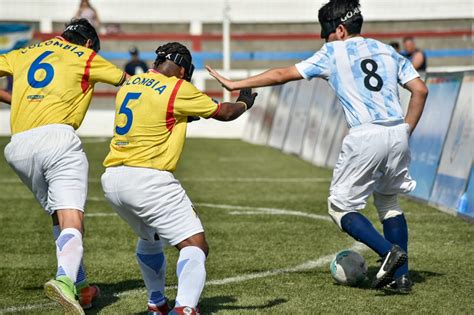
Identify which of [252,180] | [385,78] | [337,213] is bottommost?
[252,180]

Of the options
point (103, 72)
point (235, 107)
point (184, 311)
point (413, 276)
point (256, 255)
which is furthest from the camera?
point (256, 255)

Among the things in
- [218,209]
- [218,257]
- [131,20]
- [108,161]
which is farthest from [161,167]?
[131,20]

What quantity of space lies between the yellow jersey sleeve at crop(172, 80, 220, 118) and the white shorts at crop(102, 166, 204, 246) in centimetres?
41

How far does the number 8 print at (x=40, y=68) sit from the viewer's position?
7684 mm

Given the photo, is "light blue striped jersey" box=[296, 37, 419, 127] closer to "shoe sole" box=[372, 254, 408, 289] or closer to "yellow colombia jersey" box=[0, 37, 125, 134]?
"shoe sole" box=[372, 254, 408, 289]

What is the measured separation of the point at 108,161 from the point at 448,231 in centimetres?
482

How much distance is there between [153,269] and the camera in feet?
23.7

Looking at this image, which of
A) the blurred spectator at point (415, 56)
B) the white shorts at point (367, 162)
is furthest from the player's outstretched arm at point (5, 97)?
the blurred spectator at point (415, 56)

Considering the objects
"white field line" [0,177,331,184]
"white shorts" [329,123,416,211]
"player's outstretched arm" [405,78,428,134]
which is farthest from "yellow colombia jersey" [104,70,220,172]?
"white field line" [0,177,331,184]

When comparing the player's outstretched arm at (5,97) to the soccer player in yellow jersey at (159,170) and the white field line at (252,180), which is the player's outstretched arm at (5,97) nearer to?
the soccer player in yellow jersey at (159,170)

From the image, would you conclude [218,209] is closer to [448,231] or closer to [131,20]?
[448,231]

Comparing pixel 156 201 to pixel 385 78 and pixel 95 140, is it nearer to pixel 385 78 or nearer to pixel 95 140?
pixel 385 78

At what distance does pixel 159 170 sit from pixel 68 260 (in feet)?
2.77

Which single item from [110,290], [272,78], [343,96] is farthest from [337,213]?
[110,290]
